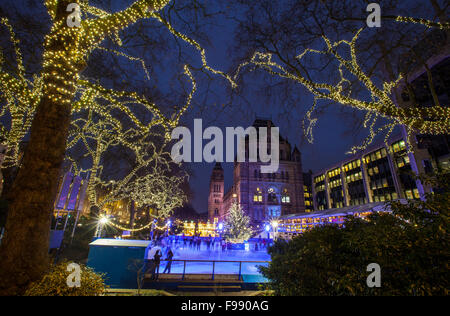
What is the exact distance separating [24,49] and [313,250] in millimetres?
10594

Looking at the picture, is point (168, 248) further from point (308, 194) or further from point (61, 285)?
point (308, 194)

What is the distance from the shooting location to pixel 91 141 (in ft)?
56.0

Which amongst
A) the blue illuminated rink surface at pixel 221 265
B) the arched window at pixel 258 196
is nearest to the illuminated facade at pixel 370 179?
the arched window at pixel 258 196

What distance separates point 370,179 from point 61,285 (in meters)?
51.3

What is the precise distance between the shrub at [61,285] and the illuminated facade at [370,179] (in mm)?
36668

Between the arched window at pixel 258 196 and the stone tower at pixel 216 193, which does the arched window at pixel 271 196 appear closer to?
the arched window at pixel 258 196

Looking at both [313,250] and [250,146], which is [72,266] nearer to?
[313,250]

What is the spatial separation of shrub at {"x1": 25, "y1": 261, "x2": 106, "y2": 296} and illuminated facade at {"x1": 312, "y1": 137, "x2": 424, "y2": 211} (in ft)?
120

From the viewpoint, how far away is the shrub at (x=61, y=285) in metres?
2.93

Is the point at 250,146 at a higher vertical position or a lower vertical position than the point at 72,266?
higher

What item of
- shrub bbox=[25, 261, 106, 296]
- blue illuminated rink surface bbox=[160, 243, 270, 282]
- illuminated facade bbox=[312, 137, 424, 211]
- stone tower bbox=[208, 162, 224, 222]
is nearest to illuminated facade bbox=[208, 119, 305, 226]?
illuminated facade bbox=[312, 137, 424, 211]

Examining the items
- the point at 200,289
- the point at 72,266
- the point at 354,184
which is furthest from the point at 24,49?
the point at 354,184

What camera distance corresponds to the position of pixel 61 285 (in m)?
3.05

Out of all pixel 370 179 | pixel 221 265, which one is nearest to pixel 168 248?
pixel 221 265
